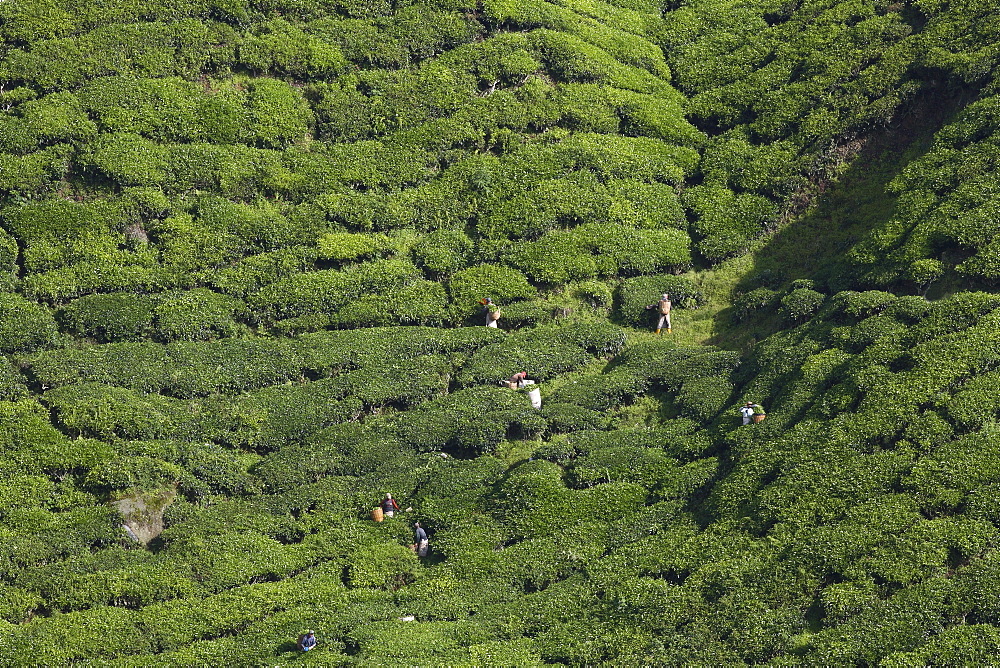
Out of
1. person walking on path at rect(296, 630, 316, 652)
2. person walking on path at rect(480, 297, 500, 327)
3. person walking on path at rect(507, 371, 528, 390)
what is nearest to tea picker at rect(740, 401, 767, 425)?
person walking on path at rect(507, 371, 528, 390)

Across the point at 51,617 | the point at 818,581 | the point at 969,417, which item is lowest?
the point at 51,617

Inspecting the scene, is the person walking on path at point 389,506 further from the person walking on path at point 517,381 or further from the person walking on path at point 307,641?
the person walking on path at point 517,381

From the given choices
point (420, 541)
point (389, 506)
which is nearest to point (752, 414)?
point (420, 541)

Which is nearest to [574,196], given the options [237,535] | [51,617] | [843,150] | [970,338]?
[843,150]

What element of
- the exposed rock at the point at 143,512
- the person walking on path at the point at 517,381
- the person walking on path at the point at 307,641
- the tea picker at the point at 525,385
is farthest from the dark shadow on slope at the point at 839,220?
the exposed rock at the point at 143,512

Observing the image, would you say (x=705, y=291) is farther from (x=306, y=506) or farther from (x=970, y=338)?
(x=306, y=506)

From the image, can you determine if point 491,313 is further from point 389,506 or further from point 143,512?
point 143,512
